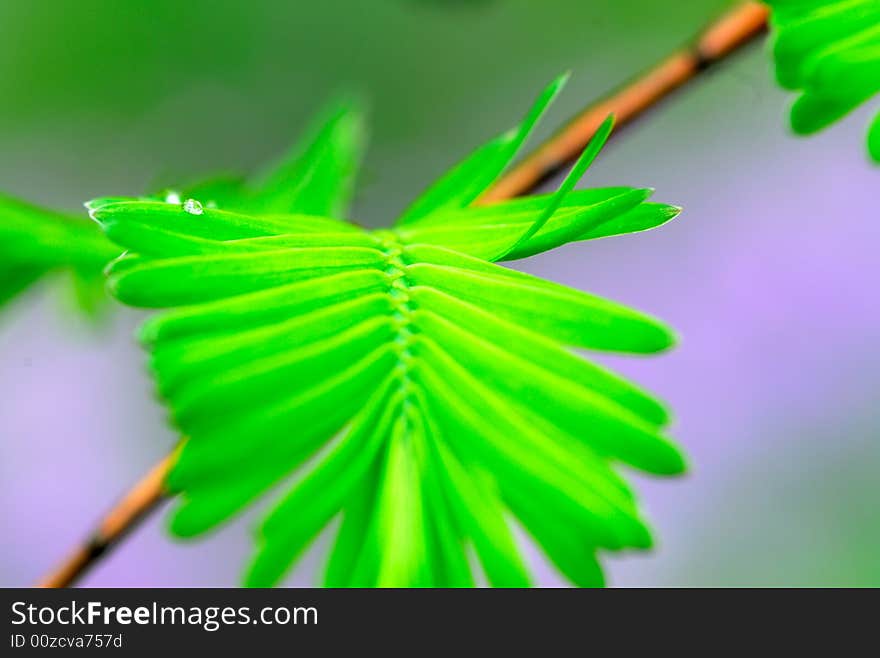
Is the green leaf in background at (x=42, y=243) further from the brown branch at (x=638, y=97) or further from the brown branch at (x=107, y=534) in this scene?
the brown branch at (x=638, y=97)

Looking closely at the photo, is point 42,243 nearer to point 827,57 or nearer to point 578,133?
point 578,133

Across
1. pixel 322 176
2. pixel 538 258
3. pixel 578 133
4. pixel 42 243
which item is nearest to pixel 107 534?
pixel 42 243
